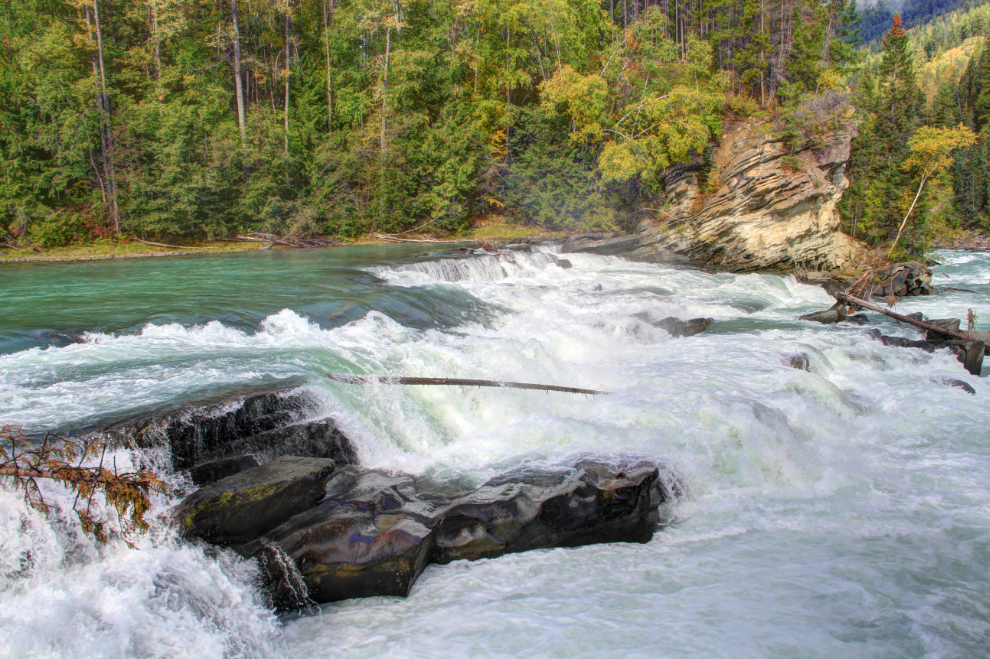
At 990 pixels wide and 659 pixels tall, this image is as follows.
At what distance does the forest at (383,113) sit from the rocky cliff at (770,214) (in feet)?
4.62

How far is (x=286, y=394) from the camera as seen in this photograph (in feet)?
19.1

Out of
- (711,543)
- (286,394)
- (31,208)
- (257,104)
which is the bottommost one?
(711,543)

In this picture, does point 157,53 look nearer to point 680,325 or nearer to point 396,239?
point 396,239

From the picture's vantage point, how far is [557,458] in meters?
5.80

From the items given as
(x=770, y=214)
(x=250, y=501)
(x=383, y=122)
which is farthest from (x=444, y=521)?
(x=383, y=122)

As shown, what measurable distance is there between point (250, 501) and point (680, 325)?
8992mm

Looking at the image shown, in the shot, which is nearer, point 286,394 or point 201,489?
point 201,489

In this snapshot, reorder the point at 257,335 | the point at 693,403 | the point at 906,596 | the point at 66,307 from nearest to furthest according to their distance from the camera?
the point at 906,596, the point at 693,403, the point at 257,335, the point at 66,307

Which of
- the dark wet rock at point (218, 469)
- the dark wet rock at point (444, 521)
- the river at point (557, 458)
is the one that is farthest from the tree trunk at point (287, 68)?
the dark wet rock at point (444, 521)

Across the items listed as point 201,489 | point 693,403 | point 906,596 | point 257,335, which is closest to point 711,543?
point 906,596

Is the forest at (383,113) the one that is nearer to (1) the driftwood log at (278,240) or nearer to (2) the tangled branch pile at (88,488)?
(1) the driftwood log at (278,240)

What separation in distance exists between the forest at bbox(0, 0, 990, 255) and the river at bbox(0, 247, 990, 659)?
435 inches

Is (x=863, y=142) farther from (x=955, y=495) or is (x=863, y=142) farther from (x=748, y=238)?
(x=955, y=495)

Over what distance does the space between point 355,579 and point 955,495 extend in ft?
18.3
